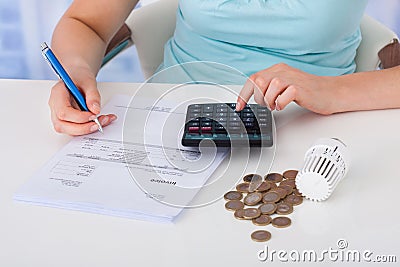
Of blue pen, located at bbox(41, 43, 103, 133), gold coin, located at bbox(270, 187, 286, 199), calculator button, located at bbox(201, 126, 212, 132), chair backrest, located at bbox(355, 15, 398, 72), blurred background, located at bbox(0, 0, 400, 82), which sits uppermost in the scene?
blue pen, located at bbox(41, 43, 103, 133)

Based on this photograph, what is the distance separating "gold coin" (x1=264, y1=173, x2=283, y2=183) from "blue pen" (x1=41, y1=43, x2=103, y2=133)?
0.92 feet

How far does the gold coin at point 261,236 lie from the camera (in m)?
0.75

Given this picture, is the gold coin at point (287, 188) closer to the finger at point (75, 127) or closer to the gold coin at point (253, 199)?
the gold coin at point (253, 199)

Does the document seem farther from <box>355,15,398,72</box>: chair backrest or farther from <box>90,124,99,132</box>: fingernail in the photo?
<box>355,15,398,72</box>: chair backrest

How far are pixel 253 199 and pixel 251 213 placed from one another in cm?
3

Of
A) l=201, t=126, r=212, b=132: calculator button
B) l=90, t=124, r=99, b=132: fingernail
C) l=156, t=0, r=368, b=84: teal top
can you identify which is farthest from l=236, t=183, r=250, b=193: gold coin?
l=156, t=0, r=368, b=84: teal top

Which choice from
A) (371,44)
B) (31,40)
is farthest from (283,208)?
(31,40)

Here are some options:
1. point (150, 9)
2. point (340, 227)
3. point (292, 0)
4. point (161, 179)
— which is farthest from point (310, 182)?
point (150, 9)

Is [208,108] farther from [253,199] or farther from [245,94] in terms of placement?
[253,199]

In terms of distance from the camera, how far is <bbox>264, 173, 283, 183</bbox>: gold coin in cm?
86

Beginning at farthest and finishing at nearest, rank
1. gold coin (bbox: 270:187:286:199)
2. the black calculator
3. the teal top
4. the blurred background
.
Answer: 1. the blurred background
2. the teal top
3. the black calculator
4. gold coin (bbox: 270:187:286:199)

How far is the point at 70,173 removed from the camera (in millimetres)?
885

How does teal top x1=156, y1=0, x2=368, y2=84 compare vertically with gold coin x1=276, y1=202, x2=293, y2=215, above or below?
below

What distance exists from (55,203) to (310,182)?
0.31 meters
